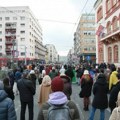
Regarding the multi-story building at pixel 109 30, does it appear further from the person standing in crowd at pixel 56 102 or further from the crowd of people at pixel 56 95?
the person standing in crowd at pixel 56 102

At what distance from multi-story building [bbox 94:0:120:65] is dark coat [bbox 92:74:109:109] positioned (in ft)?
84.0

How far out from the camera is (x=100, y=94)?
368 inches

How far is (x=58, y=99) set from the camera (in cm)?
417

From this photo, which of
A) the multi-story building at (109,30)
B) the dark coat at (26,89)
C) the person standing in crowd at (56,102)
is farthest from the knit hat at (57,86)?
the multi-story building at (109,30)

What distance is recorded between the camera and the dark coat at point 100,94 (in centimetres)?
925

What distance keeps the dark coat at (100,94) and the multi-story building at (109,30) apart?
84.0 ft

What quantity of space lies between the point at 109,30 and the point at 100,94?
33.7 meters

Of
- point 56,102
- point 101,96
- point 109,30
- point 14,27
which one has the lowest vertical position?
point 101,96

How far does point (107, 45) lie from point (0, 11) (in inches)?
2683

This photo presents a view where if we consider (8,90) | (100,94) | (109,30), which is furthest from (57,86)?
(109,30)

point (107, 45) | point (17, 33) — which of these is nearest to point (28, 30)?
point (17, 33)

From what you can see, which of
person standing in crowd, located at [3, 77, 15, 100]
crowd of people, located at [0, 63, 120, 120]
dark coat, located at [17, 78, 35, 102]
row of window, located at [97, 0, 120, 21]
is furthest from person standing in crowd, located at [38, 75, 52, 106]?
row of window, located at [97, 0, 120, 21]

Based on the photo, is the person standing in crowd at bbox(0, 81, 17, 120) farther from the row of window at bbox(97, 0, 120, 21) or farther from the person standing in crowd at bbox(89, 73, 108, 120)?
the row of window at bbox(97, 0, 120, 21)

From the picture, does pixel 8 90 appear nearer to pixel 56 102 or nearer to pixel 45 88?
pixel 45 88
